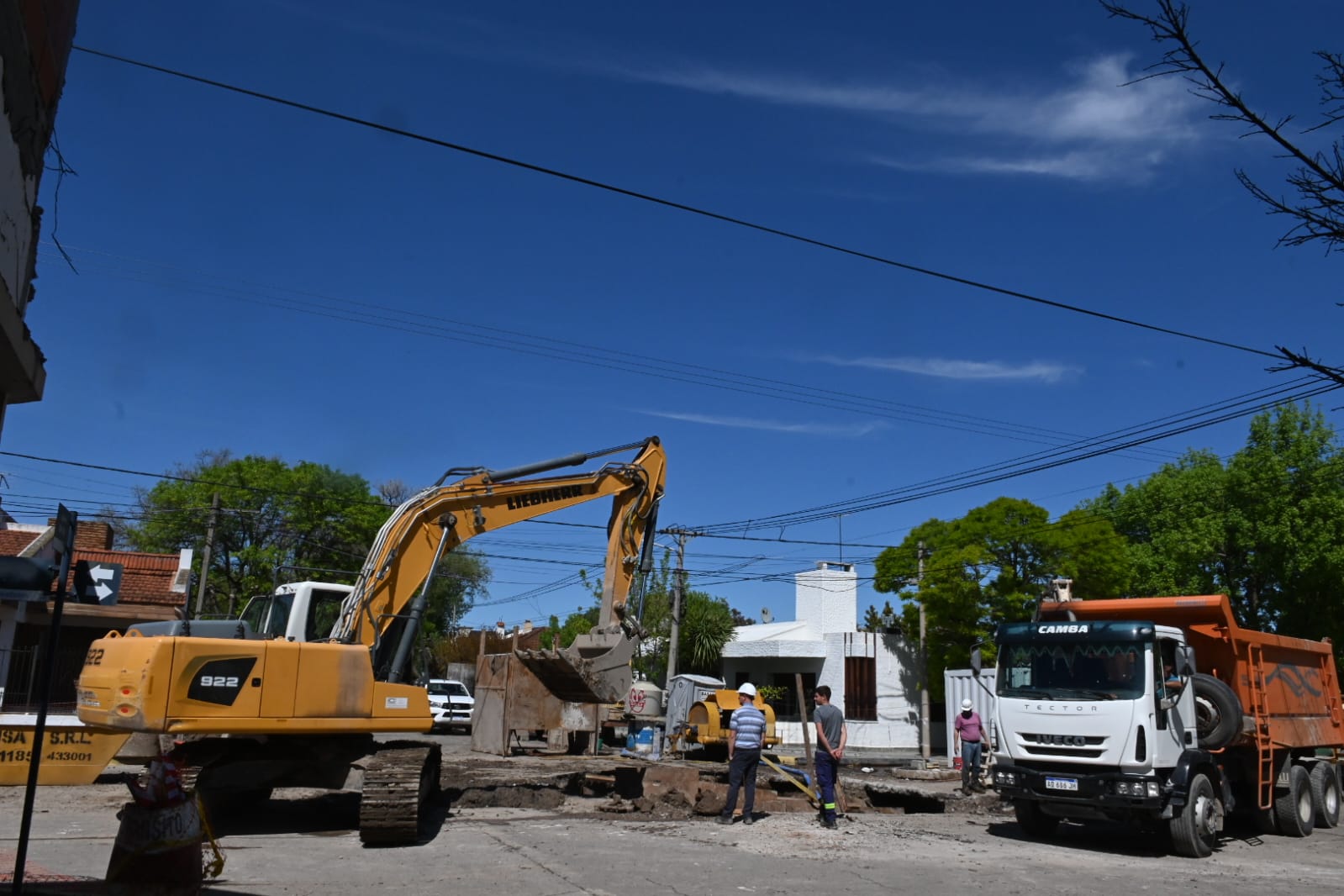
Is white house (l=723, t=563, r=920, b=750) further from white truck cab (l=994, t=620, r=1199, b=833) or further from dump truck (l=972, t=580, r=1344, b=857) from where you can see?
white truck cab (l=994, t=620, r=1199, b=833)

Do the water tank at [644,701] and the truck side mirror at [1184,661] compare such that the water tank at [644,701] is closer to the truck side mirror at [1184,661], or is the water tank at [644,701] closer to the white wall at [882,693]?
the white wall at [882,693]

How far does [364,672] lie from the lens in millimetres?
11688

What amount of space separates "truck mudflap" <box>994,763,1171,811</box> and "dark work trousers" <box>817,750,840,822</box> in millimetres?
1995

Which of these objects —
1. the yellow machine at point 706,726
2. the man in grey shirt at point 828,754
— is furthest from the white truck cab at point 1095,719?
the yellow machine at point 706,726

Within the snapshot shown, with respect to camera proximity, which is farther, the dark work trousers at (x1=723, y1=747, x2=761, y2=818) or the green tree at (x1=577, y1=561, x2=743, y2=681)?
the green tree at (x1=577, y1=561, x2=743, y2=681)

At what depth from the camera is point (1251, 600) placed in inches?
1352

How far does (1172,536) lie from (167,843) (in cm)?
3476

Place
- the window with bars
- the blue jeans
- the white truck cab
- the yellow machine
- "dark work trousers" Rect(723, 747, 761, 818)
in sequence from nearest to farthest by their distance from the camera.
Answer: the white truck cab, "dark work trousers" Rect(723, 747, 761, 818), the blue jeans, the yellow machine, the window with bars

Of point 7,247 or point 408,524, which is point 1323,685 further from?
point 7,247

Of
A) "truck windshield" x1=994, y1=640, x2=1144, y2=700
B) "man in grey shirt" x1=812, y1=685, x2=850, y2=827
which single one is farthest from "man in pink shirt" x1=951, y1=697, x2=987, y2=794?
"man in grey shirt" x1=812, y1=685, x2=850, y2=827

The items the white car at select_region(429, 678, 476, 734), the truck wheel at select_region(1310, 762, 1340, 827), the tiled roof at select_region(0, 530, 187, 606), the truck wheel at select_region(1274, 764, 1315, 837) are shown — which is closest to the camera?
the truck wheel at select_region(1274, 764, 1315, 837)

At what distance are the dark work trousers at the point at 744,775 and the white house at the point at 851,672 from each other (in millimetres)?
23084

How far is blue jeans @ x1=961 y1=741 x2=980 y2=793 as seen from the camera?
17906mm

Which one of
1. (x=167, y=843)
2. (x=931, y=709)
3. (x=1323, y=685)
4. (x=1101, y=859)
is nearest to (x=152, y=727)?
(x=167, y=843)
